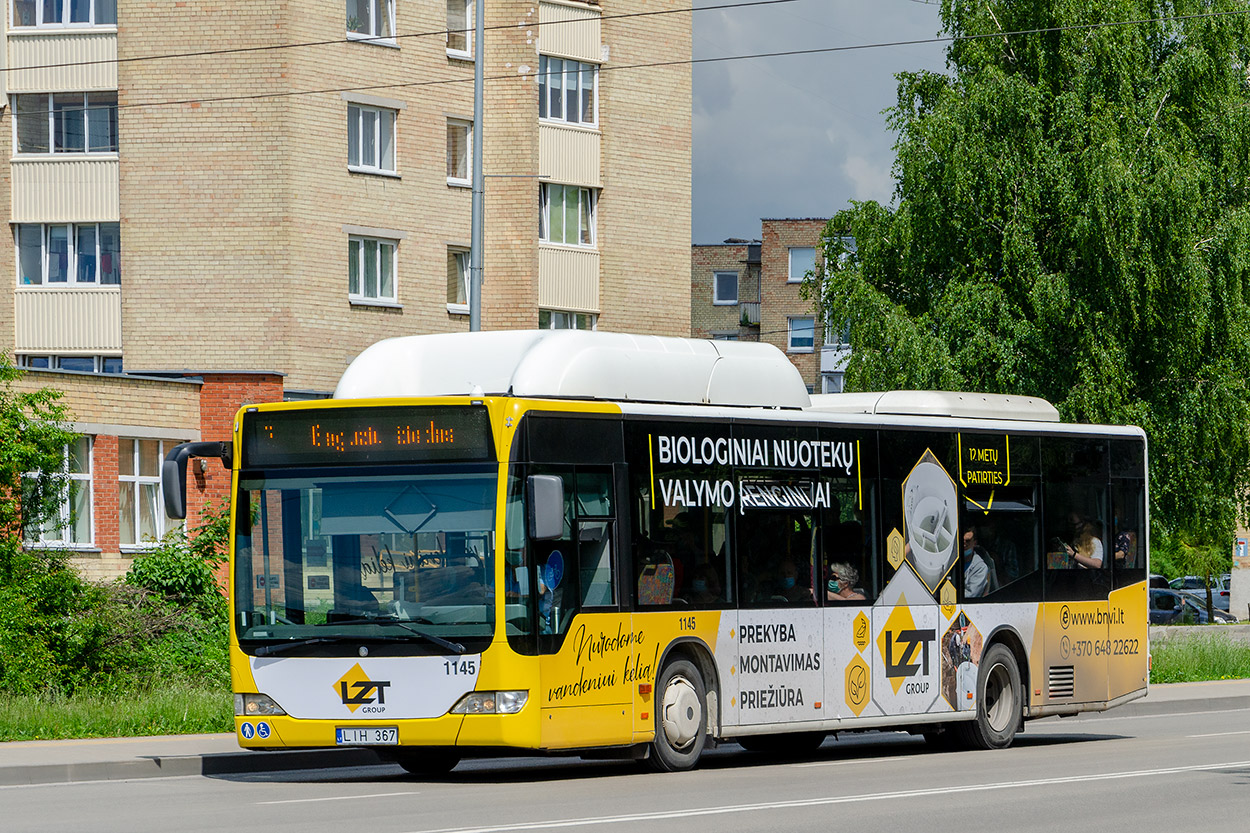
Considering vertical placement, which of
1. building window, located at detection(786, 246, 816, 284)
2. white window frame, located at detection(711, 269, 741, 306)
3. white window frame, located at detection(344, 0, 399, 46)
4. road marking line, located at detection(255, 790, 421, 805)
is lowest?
road marking line, located at detection(255, 790, 421, 805)

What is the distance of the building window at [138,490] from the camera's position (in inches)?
1406

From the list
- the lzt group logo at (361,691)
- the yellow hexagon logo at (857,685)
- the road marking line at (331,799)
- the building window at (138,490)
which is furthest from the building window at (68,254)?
the road marking line at (331,799)

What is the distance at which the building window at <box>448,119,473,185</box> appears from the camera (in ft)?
139

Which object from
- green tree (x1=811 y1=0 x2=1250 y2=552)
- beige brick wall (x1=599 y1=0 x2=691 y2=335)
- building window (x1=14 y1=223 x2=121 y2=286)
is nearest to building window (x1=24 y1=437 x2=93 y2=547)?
building window (x1=14 y1=223 x2=121 y2=286)

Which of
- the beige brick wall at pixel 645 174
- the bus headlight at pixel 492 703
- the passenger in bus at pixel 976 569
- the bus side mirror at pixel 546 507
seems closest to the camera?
the bus side mirror at pixel 546 507

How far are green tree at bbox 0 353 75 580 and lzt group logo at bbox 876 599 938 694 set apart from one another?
506 inches

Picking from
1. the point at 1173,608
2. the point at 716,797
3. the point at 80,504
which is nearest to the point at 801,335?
the point at 1173,608

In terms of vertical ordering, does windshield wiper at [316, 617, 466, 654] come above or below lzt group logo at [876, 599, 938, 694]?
above

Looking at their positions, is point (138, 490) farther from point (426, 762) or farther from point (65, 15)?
point (426, 762)

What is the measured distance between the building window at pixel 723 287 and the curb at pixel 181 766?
219ft

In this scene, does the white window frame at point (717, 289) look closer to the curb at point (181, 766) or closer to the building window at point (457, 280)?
the building window at point (457, 280)

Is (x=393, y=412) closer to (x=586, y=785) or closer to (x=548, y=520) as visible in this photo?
(x=548, y=520)

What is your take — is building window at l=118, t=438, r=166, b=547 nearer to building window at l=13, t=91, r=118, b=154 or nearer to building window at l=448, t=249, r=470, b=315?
building window at l=13, t=91, r=118, b=154

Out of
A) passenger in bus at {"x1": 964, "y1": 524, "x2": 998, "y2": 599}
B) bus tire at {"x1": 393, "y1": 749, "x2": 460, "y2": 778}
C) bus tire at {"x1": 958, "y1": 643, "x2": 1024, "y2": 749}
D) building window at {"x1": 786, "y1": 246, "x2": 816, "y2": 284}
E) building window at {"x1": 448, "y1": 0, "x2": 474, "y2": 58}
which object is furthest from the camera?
building window at {"x1": 786, "y1": 246, "x2": 816, "y2": 284}
